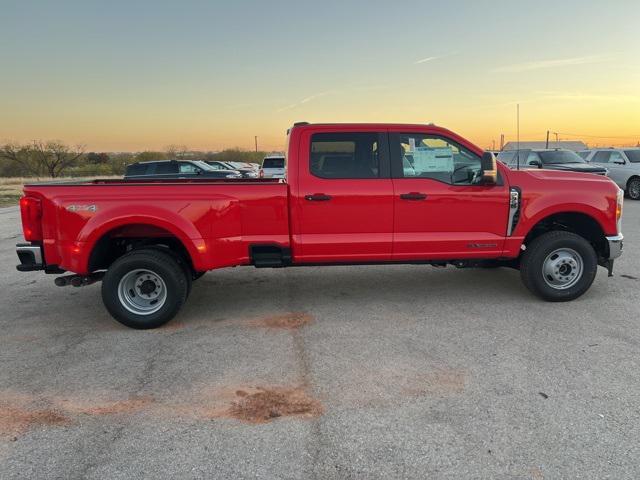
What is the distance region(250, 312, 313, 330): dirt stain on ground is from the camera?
15.1 ft

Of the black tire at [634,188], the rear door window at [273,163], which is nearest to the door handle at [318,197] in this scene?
the rear door window at [273,163]

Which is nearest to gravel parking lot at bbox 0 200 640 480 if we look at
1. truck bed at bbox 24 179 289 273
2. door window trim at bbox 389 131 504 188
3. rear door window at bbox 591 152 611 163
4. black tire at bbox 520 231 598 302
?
black tire at bbox 520 231 598 302

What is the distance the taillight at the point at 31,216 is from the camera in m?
4.36

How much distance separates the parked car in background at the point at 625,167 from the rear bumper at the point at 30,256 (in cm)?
1802

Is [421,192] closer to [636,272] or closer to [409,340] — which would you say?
[409,340]

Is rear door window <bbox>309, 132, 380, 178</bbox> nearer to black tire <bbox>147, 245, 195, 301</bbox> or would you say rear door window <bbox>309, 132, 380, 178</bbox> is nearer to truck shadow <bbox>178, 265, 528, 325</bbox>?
truck shadow <bbox>178, 265, 528, 325</bbox>

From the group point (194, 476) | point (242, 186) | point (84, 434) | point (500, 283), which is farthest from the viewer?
point (500, 283)

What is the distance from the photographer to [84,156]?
6850 cm

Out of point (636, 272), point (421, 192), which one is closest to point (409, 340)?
point (421, 192)

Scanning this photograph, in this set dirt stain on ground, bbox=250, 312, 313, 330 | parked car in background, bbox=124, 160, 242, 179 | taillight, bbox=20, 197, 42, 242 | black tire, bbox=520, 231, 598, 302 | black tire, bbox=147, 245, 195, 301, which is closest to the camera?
taillight, bbox=20, 197, 42, 242

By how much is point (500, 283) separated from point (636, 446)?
3.43 m

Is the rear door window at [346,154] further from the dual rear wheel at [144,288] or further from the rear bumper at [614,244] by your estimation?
the rear bumper at [614,244]

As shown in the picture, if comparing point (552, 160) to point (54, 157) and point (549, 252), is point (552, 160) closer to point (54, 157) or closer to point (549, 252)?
point (549, 252)

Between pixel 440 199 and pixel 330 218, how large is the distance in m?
1.19
